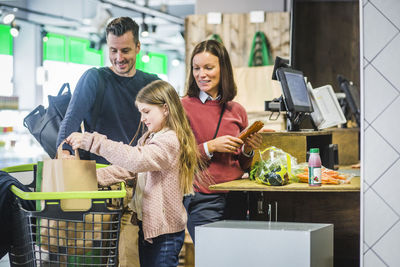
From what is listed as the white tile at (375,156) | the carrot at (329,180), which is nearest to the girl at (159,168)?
the carrot at (329,180)

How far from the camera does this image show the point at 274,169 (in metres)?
2.79

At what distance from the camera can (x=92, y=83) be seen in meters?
2.90

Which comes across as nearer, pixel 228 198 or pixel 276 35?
pixel 228 198

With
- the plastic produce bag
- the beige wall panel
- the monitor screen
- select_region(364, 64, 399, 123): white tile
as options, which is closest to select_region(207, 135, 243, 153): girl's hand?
the plastic produce bag

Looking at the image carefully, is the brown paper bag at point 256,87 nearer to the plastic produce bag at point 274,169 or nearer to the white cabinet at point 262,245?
the plastic produce bag at point 274,169

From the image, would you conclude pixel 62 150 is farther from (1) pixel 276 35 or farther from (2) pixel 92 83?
(1) pixel 276 35

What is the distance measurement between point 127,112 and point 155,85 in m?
0.38

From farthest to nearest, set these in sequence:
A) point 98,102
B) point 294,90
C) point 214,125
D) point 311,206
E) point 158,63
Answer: point 158,63 → point 311,206 → point 294,90 → point 214,125 → point 98,102

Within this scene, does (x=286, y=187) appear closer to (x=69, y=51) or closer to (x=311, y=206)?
(x=311, y=206)

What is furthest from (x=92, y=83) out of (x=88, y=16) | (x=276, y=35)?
(x=88, y=16)

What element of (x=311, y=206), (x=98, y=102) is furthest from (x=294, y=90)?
(x=98, y=102)

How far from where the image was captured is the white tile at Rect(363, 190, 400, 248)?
2.48m

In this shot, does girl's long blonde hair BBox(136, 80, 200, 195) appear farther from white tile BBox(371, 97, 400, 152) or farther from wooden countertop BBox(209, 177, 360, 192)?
white tile BBox(371, 97, 400, 152)

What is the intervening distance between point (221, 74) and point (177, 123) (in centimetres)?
56
